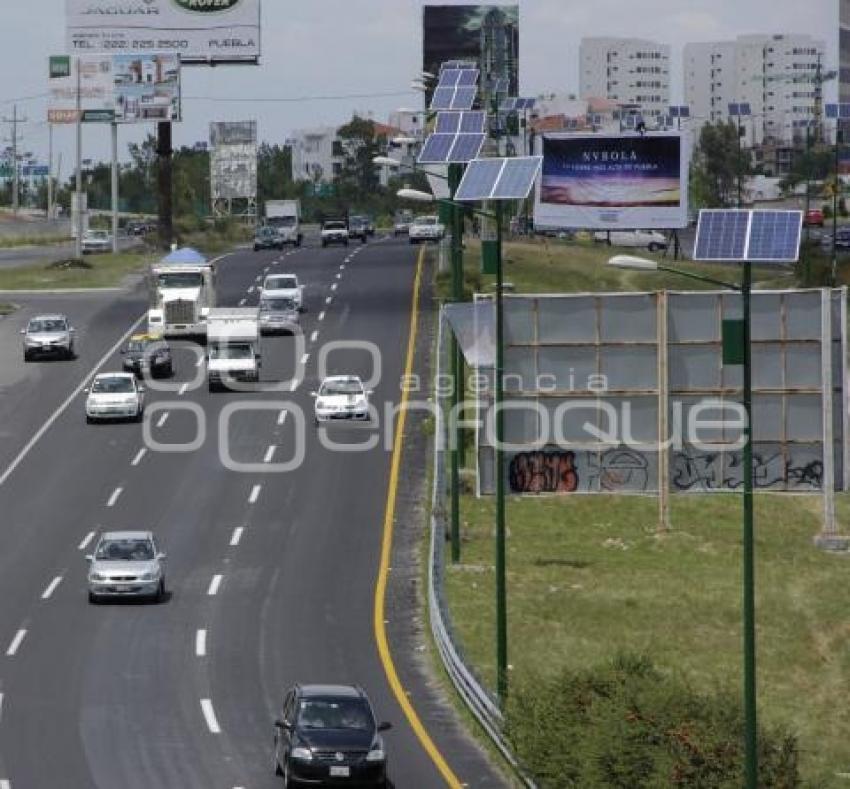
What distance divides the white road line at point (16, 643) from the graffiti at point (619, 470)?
15015 millimetres

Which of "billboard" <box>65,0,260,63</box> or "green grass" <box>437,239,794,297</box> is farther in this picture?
"billboard" <box>65,0,260,63</box>

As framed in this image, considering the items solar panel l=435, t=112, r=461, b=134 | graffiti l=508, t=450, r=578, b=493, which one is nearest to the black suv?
graffiti l=508, t=450, r=578, b=493

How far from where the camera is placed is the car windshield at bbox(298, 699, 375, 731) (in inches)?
1395

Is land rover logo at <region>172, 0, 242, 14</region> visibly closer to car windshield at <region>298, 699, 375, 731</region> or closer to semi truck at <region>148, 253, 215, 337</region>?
semi truck at <region>148, 253, 215, 337</region>

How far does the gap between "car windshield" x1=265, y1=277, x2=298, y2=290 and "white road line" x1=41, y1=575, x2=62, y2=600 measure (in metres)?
46.5

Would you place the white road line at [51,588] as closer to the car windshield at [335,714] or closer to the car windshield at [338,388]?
the car windshield at [335,714]

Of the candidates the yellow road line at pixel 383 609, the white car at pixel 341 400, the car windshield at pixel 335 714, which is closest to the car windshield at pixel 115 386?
the white car at pixel 341 400

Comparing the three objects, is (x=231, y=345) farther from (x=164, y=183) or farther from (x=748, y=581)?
(x=748, y=581)

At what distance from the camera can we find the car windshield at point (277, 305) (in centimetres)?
9588

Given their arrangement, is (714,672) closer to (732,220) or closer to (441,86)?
(732,220)

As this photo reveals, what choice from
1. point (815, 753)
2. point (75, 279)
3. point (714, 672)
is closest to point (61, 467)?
point (714, 672)

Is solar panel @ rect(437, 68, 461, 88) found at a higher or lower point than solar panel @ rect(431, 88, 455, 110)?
higher

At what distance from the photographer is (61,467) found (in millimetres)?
69625

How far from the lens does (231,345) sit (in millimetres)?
82125
